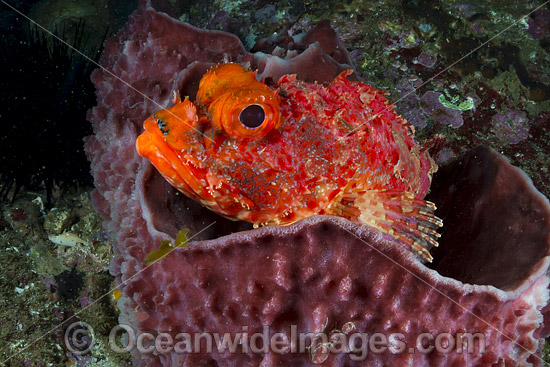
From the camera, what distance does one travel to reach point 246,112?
2285 mm

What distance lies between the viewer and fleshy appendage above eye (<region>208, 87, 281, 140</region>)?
225 centimetres

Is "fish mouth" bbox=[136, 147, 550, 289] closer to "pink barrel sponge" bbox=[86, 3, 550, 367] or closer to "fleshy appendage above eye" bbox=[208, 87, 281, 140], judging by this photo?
"pink barrel sponge" bbox=[86, 3, 550, 367]

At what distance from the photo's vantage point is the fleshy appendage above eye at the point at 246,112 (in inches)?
88.7

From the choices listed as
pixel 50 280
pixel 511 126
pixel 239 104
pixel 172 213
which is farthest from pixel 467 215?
pixel 50 280

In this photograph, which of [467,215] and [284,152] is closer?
[284,152]

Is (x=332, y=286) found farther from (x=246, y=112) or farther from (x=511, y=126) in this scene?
(x=511, y=126)

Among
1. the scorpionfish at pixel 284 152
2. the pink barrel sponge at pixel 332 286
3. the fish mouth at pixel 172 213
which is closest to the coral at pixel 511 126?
the pink barrel sponge at pixel 332 286

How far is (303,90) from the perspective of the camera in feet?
9.00

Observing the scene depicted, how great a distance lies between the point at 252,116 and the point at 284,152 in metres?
0.35

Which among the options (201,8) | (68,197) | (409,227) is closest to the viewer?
(409,227)

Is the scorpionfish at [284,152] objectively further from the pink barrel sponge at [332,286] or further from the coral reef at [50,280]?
the coral reef at [50,280]

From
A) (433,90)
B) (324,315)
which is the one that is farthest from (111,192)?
(433,90)

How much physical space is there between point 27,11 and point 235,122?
7.55 metres

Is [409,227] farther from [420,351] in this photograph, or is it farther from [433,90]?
[433,90]
